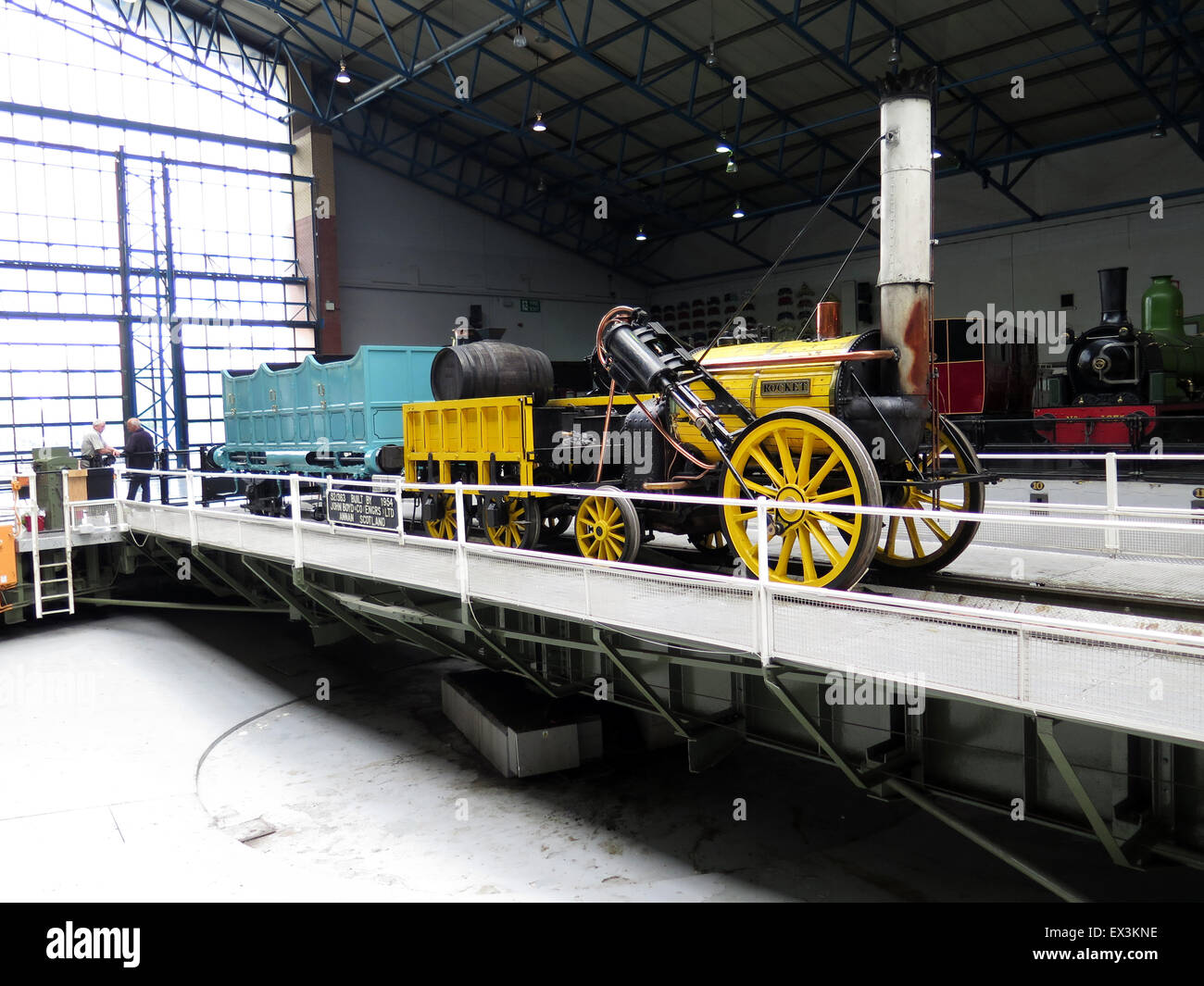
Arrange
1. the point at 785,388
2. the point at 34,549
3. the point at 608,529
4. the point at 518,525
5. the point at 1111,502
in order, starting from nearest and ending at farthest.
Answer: the point at 785,388, the point at 1111,502, the point at 608,529, the point at 518,525, the point at 34,549

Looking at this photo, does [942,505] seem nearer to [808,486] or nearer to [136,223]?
[808,486]

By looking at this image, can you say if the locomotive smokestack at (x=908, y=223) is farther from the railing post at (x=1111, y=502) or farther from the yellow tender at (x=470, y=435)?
the yellow tender at (x=470, y=435)

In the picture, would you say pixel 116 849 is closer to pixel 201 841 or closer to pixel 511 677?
pixel 201 841

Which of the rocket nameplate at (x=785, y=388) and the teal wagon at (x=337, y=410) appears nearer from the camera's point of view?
the rocket nameplate at (x=785, y=388)

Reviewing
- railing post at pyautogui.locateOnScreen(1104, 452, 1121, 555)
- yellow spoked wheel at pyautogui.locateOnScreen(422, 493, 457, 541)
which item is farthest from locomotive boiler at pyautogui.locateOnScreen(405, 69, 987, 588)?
yellow spoked wheel at pyautogui.locateOnScreen(422, 493, 457, 541)

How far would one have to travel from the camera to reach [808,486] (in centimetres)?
632

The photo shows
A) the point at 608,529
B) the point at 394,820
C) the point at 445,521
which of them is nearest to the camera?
the point at 608,529

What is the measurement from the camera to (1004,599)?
6578 millimetres

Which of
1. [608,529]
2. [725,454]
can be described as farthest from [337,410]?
[725,454]

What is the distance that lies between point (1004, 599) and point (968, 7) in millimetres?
16108

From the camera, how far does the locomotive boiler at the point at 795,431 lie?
6.29 metres

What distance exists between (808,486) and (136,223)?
21.3m

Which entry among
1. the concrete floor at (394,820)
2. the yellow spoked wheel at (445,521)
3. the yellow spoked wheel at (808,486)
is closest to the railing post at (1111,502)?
the yellow spoked wheel at (808,486)

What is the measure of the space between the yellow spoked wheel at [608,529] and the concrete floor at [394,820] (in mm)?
2789
